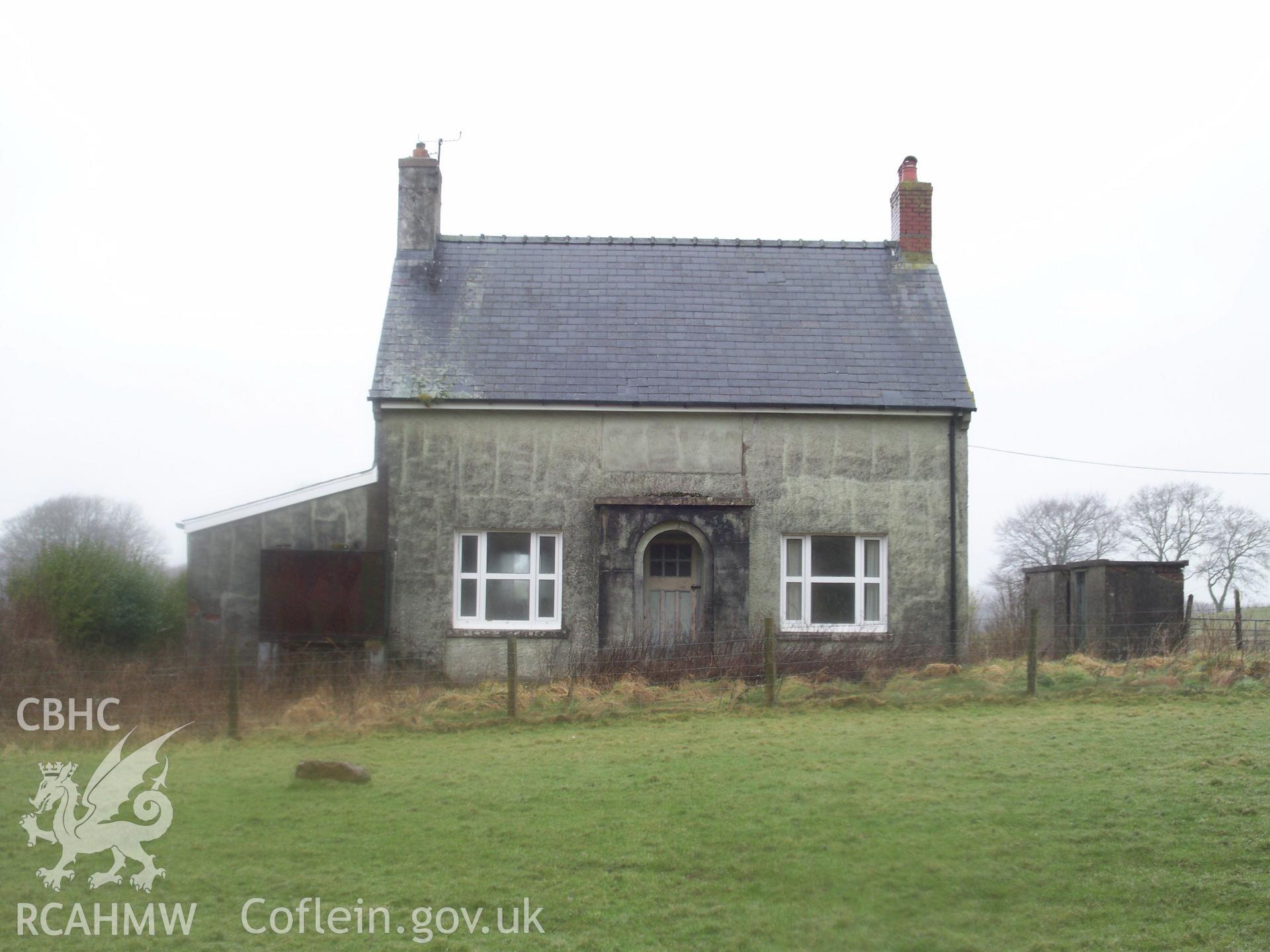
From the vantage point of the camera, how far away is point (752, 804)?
29.8ft

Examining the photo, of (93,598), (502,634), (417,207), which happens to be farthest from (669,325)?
(93,598)

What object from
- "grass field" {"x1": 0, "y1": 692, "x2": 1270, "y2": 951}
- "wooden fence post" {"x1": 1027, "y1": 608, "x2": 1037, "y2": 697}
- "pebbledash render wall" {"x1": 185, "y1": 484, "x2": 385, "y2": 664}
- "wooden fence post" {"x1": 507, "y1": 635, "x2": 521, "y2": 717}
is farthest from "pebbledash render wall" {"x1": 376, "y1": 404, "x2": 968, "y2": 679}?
"grass field" {"x1": 0, "y1": 692, "x2": 1270, "y2": 951}

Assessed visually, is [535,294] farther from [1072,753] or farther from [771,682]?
[1072,753]

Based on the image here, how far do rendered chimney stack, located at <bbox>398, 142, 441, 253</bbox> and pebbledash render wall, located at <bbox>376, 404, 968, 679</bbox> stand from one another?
407cm

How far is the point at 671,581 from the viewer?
1834 centimetres

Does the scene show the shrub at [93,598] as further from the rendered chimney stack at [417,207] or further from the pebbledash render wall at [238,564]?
the rendered chimney stack at [417,207]

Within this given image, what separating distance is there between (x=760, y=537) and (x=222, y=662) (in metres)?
8.25

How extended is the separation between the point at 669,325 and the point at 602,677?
669cm

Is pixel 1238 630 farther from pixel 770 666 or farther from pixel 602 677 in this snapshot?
pixel 602 677

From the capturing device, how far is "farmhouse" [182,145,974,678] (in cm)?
1706

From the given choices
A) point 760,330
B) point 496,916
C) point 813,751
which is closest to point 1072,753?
point 813,751

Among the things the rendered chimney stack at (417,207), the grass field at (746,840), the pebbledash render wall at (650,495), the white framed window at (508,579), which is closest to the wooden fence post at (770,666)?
the grass field at (746,840)

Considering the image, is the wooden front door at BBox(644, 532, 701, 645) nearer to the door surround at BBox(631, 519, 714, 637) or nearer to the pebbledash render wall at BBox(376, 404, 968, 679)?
the door surround at BBox(631, 519, 714, 637)

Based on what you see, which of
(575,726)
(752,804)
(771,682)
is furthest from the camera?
(771,682)
